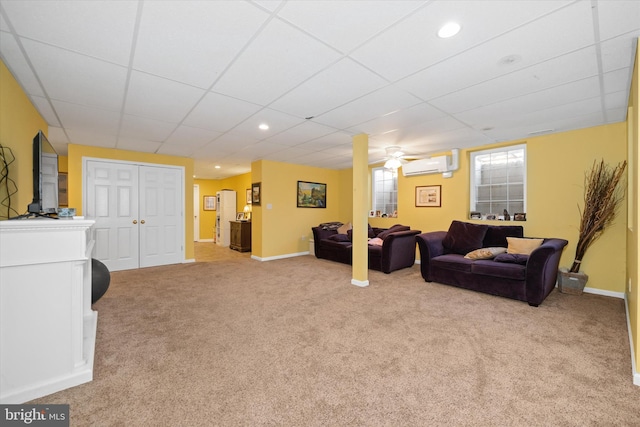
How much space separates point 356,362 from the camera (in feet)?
6.75

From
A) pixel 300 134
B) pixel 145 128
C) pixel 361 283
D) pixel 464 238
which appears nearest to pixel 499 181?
pixel 464 238

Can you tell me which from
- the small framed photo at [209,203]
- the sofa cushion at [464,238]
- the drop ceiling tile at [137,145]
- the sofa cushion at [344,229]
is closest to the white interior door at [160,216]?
the drop ceiling tile at [137,145]

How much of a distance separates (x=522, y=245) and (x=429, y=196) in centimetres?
205

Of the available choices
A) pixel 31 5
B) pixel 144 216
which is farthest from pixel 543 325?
pixel 144 216

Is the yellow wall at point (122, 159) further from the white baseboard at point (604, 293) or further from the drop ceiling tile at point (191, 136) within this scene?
the white baseboard at point (604, 293)

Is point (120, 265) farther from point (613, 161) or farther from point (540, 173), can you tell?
point (613, 161)

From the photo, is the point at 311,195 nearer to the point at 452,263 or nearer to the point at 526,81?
the point at 452,263

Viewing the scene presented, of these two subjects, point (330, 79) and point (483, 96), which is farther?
point (483, 96)

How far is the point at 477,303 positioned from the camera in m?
3.36

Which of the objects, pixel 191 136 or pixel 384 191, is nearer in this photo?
pixel 191 136

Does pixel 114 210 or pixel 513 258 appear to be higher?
pixel 114 210

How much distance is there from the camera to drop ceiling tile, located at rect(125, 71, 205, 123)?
251cm

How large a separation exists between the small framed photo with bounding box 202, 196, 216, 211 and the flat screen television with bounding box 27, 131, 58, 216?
697 cm

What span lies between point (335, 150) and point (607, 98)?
3.67 metres
